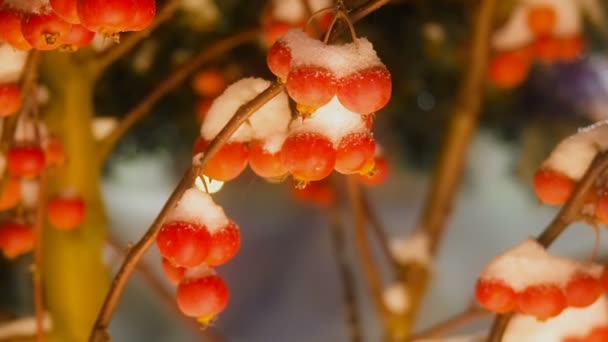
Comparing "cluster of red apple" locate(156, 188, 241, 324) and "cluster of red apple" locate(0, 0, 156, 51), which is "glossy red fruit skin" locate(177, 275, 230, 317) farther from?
"cluster of red apple" locate(0, 0, 156, 51)

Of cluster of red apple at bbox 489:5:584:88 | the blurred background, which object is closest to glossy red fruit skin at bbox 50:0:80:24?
the blurred background

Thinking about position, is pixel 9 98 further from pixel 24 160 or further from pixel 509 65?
pixel 509 65

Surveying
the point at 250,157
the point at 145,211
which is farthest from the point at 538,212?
the point at 250,157

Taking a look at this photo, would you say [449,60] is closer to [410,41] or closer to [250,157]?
[410,41]

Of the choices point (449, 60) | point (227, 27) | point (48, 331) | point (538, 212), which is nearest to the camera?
point (48, 331)

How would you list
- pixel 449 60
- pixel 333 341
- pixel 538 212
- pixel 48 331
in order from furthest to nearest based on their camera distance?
pixel 538 212 < pixel 333 341 < pixel 449 60 < pixel 48 331

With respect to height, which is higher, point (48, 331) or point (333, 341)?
point (333, 341)

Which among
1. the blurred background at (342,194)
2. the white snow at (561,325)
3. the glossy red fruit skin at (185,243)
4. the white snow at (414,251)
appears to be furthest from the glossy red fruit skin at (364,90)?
the white snow at (414,251)

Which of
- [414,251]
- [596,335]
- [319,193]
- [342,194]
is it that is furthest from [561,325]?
[342,194]
